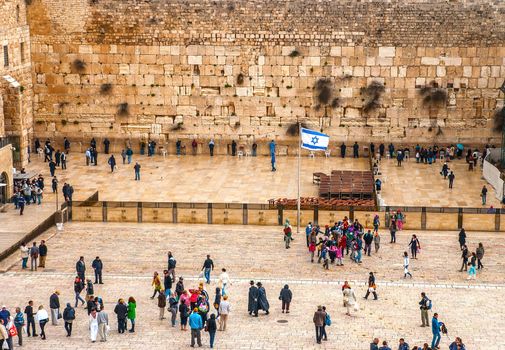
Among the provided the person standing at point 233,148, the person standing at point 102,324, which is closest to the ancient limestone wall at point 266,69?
the person standing at point 233,148

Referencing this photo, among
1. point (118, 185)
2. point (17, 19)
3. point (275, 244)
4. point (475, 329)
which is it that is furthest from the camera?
point (17, 19)

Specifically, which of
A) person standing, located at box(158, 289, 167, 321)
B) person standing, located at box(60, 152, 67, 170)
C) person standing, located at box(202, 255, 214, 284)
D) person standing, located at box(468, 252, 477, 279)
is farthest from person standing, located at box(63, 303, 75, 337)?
person standing, located at box(60, 152, 67, 170)

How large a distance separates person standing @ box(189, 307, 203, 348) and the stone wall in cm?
2136

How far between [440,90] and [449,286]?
62.8 ft

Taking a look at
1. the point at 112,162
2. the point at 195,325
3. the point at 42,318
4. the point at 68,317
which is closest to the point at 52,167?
the point at 112,162

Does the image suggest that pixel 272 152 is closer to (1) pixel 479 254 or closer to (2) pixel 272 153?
(2) pixel 272 153

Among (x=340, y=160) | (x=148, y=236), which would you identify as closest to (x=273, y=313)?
(x=148, y=236)

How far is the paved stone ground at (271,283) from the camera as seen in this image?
2661 centimetres

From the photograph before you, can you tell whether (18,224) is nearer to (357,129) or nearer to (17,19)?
(17,19)

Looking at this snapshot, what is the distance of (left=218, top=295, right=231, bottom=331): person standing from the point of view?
2683 cm

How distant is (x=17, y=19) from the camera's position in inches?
1874

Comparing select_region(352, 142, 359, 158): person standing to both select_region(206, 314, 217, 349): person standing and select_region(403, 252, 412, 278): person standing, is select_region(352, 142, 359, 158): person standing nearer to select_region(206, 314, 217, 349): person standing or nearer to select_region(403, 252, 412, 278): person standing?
select_region(403, 252, 412, 278): person standing

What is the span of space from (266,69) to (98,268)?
2040 centimetres

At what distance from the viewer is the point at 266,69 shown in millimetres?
48906
